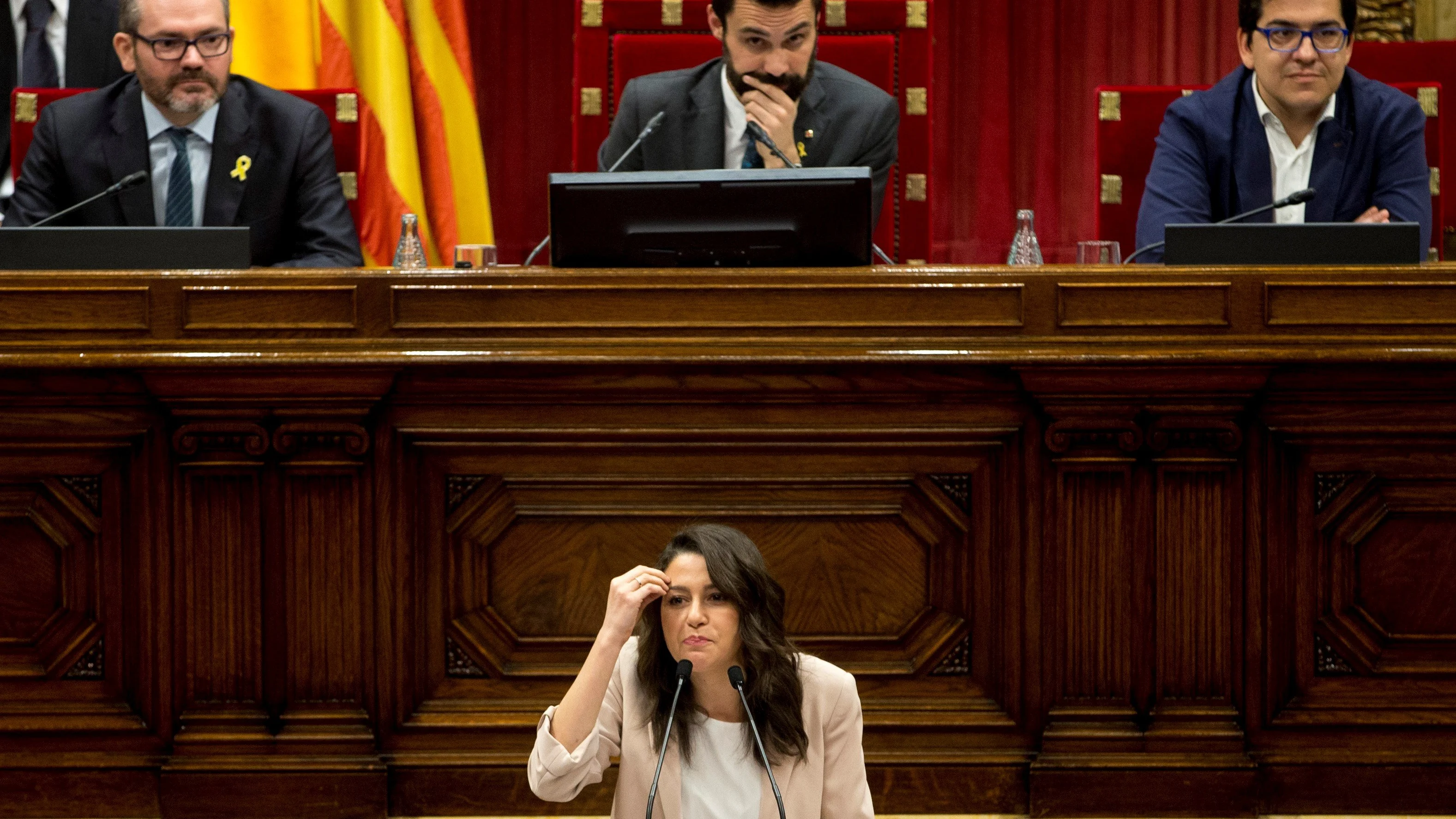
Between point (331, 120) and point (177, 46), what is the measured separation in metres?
0.39

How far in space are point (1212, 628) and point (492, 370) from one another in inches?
46.5

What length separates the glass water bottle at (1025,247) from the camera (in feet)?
9.37

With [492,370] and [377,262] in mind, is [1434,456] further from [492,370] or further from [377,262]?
[377,262]

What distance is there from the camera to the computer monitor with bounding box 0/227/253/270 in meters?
2.46

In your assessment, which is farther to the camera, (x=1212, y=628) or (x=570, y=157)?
(x=570, y=157)

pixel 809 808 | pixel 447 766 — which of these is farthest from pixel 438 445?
pixel 809 808

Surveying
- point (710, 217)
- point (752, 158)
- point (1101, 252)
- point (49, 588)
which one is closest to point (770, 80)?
point (752, 158)

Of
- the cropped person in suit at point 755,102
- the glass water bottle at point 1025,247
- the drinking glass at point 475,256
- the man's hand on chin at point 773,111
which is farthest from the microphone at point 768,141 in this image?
the drinking glass at point 475,256

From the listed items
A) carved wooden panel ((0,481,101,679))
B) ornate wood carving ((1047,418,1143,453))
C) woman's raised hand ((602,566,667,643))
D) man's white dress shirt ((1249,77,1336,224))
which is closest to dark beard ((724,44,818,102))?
man's white dress shirt ((1249,77,1336,224))

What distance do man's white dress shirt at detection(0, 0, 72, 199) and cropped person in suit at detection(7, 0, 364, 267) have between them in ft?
3.33

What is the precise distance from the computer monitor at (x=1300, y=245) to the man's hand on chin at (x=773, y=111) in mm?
1056

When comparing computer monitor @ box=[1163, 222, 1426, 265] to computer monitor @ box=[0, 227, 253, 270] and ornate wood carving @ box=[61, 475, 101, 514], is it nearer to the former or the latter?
computer monitor @ box=[0, 227, 253, 270]

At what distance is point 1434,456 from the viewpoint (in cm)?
238

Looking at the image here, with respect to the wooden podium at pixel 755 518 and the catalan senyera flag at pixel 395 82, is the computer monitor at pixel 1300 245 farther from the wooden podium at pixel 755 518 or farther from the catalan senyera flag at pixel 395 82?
the catalan senyera flag at pixel 395 82
